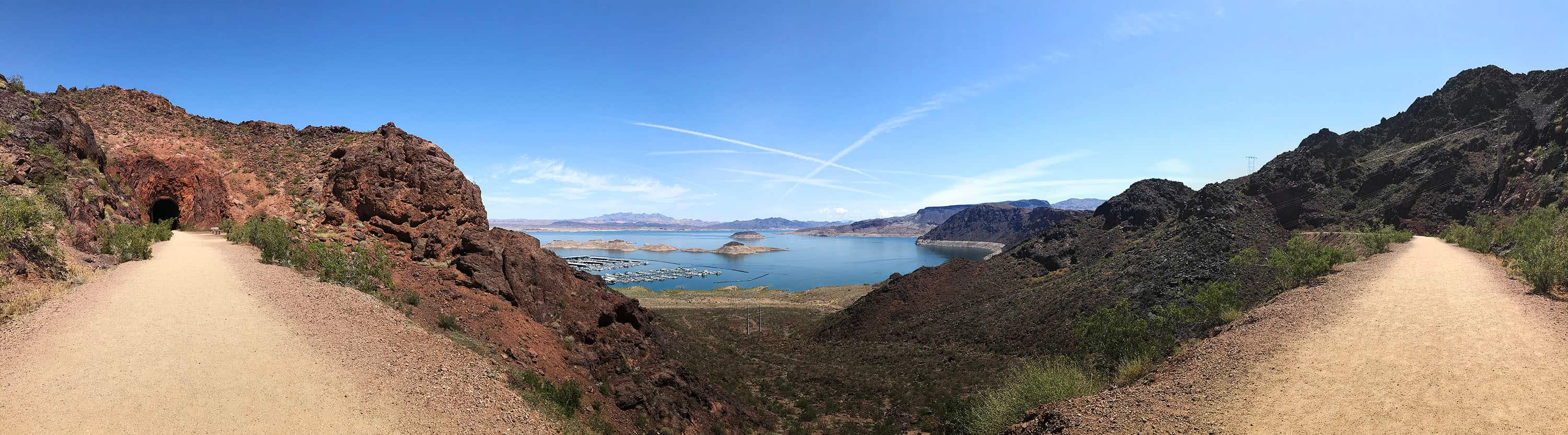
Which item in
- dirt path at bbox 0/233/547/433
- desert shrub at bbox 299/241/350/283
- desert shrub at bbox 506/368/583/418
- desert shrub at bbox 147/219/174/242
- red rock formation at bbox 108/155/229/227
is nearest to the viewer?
dirt path at bbox 0/233/547/433

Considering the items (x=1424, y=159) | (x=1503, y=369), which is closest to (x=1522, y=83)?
(x=1424, y=159)

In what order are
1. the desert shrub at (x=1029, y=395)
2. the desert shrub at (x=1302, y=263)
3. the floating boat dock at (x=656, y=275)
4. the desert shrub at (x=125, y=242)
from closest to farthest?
the desert shrub at (x=1029, y=395), the desert shrub at (x=125, y=242), the desert shrub at (x=1302, y=263), the floating boat dock at (x=656, y=275)

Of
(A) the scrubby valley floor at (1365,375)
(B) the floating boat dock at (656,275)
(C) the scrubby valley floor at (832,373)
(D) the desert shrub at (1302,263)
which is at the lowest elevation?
(B) the floating boat dock at (656,275)

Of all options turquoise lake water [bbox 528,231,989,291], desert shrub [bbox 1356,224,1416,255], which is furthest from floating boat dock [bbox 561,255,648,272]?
desert shrub [bbox 1356,224,1416,255]

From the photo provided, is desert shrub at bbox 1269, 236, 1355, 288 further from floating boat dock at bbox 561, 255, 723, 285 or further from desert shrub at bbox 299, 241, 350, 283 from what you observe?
floating boat dock at bbox 561, 255, 723, 285

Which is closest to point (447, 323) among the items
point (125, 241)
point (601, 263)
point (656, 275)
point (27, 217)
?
point (27, 217)

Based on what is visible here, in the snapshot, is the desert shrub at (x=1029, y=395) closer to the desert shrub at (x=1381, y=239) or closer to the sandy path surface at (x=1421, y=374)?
the sandy path surface at (x=1421, y=374)

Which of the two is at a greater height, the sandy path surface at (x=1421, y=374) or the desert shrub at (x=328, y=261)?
the desert shrub at (x=328, y=261)

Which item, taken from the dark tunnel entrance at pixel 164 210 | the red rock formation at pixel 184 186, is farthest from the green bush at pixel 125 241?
the dark tunnel entrance at pixel 164 210
